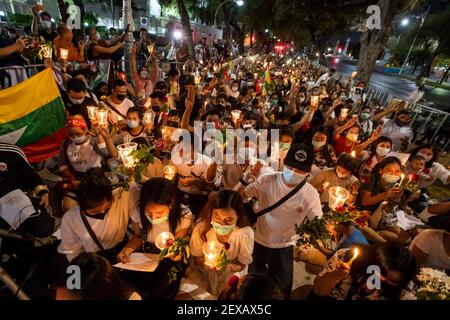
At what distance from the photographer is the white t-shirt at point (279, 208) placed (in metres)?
3.15

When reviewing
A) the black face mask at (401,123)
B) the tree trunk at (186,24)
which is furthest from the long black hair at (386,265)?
the tree trunk at (186,24)

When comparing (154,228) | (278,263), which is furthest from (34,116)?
(278,263)

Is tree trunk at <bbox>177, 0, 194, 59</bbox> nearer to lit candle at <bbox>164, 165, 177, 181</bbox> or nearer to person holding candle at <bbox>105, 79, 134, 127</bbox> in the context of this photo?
person holding candle at <bbox>105, 79, 134, 127</bbox>

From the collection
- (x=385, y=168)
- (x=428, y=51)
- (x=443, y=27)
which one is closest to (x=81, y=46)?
(x=385, y=168)

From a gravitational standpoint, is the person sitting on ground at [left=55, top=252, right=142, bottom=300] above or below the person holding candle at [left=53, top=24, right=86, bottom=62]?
below

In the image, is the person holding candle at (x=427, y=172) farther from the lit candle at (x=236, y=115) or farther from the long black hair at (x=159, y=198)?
the long black hair at (x=159, y=198)

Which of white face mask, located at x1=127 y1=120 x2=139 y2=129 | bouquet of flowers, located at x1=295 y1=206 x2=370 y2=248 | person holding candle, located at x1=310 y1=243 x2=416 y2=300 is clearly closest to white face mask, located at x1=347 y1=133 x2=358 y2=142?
→ bouquet of flowers, located at x1=295 y1=206 x2=370 y2=248

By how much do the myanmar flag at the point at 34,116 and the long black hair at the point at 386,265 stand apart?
5446mm

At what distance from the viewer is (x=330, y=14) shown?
1900 cm

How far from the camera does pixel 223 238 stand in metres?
2.85

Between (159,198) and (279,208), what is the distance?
1.47 m

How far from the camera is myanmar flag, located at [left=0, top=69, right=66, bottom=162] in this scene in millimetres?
4348

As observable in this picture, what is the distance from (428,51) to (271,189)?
55334mm

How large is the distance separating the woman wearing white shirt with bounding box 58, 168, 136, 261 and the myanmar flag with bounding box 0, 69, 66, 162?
281cm
